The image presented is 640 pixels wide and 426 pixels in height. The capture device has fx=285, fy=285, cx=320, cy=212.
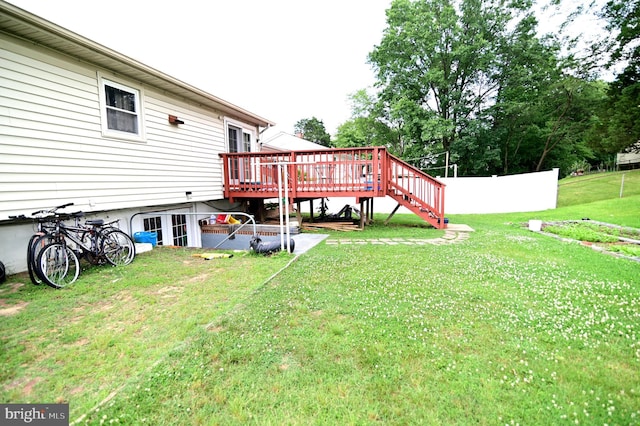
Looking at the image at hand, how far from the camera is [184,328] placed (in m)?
2.78

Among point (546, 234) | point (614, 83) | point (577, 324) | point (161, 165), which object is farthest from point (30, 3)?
point (614, 83)

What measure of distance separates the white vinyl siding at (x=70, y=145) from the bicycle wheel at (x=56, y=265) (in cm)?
90

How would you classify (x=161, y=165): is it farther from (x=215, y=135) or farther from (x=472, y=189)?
(x=472, y=189)

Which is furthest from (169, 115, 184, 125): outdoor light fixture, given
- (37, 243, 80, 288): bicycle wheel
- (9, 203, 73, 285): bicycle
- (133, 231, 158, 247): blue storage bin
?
(37, 243, 80, 288): bicycle wheel

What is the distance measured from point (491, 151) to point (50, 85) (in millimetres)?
21609

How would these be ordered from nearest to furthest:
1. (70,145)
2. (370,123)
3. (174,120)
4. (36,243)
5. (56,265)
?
(36,243)
(56,265)
(70,145)
(174,120)
(370,123)

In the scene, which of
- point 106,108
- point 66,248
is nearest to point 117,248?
point 66,248

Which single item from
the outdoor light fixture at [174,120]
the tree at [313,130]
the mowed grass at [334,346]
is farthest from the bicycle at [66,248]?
the tree at [313,130]

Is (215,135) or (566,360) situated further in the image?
(215,135)

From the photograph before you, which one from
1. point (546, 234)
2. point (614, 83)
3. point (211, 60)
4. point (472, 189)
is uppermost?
point (211, 60)

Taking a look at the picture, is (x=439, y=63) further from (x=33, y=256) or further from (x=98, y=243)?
(x=33, y=256)

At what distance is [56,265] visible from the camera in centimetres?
397

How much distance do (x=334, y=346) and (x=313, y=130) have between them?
55411 millimetres

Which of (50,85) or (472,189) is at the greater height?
(50,85)
